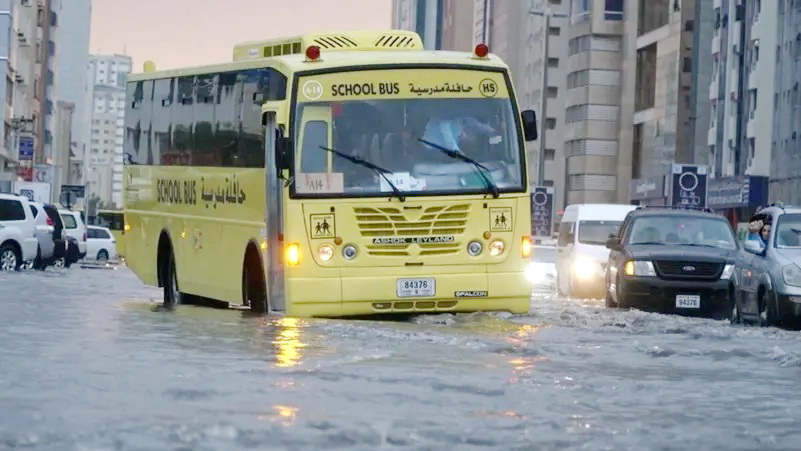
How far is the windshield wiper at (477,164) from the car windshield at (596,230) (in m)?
18.3

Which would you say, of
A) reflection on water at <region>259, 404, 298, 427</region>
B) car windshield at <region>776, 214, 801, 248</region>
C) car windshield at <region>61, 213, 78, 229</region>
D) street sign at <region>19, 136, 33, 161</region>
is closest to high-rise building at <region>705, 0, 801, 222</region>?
car windshield at <region>61, 213, 78, 229</region>

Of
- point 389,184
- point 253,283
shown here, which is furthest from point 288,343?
point 253,283

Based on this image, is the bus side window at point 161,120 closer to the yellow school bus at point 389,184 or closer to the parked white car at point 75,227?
the yellow school bus at point 389,184

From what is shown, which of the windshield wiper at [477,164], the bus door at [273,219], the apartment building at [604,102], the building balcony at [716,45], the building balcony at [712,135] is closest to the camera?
the windshield wiper at [477,164]

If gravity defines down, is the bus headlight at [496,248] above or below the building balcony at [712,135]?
below

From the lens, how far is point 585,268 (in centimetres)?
3712

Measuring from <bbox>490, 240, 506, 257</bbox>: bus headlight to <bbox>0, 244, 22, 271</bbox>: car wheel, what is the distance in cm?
2461

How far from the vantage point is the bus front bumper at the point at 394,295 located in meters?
20.0

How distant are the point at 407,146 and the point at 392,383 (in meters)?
7.56

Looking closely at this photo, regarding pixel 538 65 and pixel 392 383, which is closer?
pixel 392 383

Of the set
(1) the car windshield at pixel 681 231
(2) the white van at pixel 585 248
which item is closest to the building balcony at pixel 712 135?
(2) the white van at pixel 585 248

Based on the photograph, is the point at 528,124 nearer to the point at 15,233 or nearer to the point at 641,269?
the point at 641,269

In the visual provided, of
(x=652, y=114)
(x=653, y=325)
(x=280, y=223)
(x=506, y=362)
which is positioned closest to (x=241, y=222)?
(x=280, y=223)

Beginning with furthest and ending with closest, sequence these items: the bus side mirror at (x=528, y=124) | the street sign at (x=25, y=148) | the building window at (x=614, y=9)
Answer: the building window at (x=614, y=9) < the street sign at (x=25, y=148) < the bus side mirror at (x=528, y=124)
